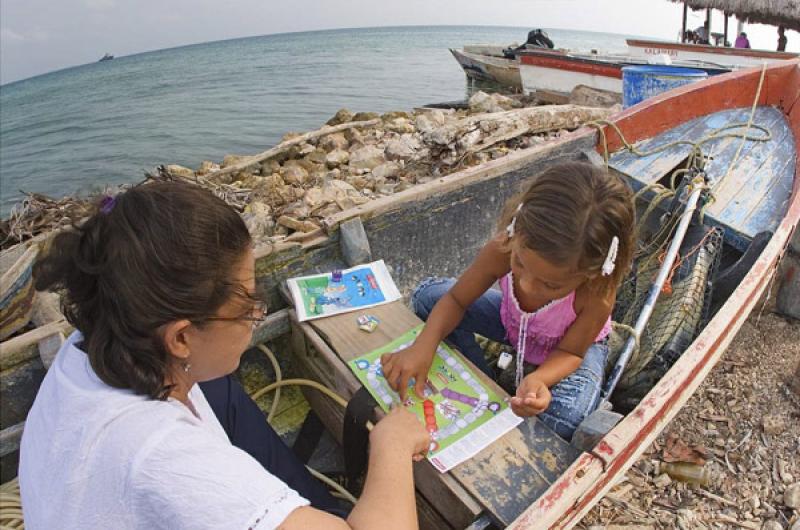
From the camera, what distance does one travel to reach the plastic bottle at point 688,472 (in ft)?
7.51

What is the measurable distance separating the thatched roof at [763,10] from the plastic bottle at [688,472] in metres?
11.5

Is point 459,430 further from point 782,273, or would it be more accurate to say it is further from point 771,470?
point 782,273

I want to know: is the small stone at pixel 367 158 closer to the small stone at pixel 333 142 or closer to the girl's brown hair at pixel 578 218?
the small stone at pixel 333 142

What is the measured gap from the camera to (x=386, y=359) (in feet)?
6.05

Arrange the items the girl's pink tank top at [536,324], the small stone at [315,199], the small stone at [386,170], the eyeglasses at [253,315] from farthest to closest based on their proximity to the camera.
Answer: the small stone at [386,170], the small stone at [315,199], the girl's pink tank top at [536,324], the eyeglasses at [253,315]

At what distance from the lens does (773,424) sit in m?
2.55

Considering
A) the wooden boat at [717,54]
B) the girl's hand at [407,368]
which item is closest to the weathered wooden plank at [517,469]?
the girl's hand at [407,368]

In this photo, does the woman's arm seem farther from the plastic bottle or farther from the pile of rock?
the pile of rock

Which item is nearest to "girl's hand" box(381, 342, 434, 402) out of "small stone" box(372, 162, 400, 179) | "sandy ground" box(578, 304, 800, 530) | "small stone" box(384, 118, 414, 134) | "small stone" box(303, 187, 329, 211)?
"sandy ground" box(578, 304, 800, 530)

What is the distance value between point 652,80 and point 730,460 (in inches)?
148

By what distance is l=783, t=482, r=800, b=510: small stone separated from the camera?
2.17 meters

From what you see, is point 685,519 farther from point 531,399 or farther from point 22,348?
point 22,348

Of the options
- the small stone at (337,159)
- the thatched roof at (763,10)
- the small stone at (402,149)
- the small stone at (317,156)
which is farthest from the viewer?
the thatched roof at (763,10)

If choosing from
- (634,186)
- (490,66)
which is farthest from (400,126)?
(634,186)
